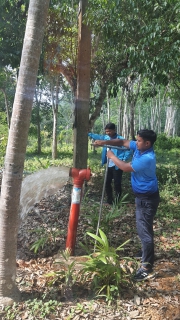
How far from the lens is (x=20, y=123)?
8.12ft

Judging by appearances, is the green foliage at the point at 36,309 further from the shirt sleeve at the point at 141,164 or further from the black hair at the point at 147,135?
the black hair at the point at 147,135

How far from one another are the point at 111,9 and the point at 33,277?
3.91m

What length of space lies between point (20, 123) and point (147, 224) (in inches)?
71.4

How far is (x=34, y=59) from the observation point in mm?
2482

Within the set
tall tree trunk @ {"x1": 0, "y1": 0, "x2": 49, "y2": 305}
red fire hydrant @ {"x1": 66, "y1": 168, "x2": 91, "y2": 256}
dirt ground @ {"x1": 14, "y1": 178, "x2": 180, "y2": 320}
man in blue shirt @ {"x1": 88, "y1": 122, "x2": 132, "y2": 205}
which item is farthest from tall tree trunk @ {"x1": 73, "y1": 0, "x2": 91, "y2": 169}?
tall tree trunk @ {"x1": 0, "y1": 0, "x2": 49, "y2": 305}

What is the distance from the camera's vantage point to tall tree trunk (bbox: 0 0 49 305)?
2461 millimetres

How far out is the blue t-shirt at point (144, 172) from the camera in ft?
10.0

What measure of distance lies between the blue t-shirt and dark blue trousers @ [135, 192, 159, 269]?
0.10m

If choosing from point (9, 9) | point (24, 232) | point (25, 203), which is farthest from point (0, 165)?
point (24, 232)

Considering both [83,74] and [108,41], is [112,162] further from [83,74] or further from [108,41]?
[108,41]

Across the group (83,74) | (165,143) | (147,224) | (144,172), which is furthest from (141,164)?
(165,143)

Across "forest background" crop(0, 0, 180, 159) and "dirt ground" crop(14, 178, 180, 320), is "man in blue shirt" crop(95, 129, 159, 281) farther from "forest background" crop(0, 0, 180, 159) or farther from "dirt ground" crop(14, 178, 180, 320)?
"forest background" crop(0, 0, 180, 159)

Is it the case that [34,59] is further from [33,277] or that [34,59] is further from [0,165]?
[0,165]

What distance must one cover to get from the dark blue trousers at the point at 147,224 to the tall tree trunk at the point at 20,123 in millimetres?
1450
